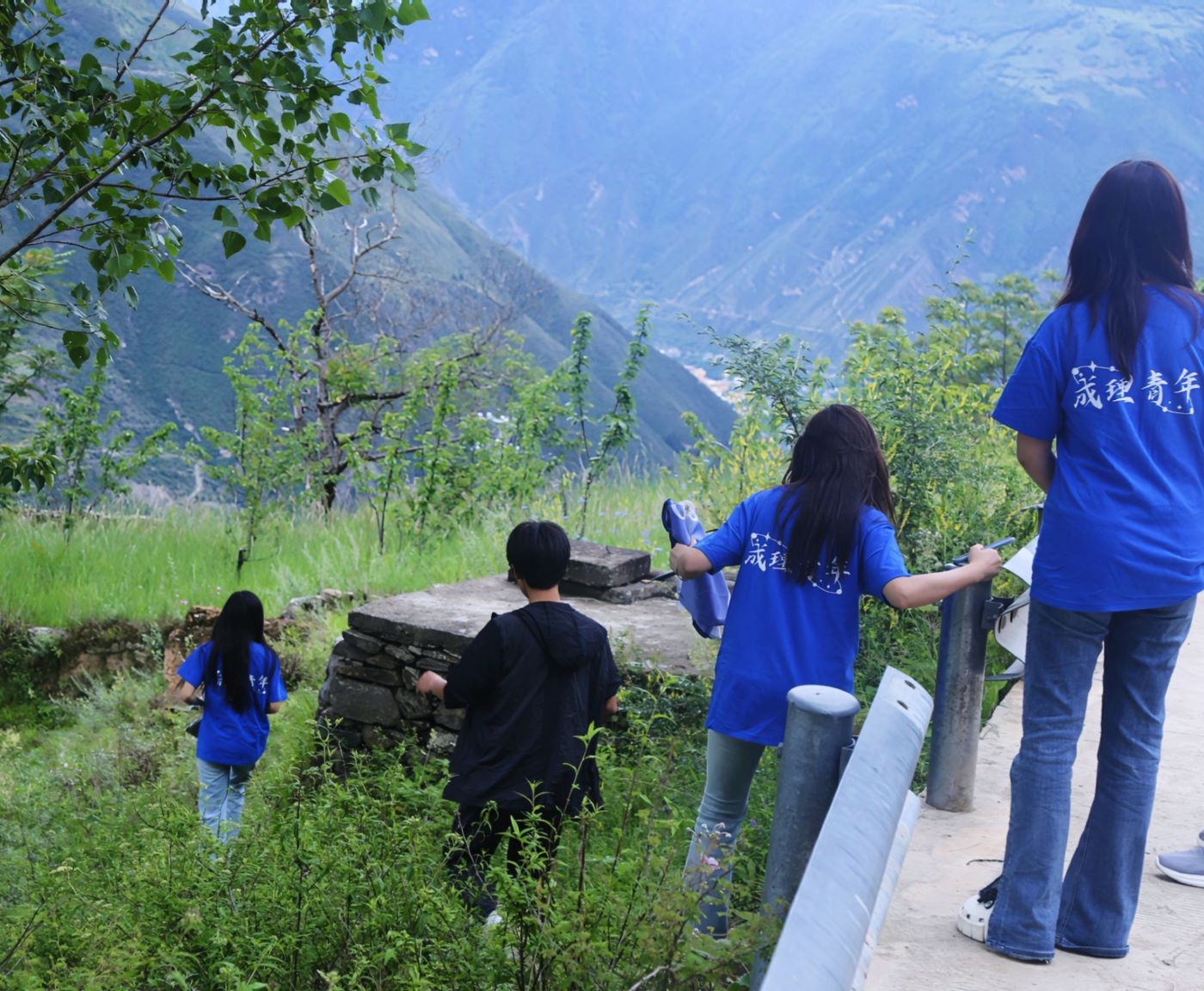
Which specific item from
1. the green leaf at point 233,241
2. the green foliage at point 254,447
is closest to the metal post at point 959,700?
the green leaf at point 233,241

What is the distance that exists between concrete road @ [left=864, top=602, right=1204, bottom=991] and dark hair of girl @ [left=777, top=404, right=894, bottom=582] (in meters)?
1.04

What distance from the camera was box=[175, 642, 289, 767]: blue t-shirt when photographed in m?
5.61

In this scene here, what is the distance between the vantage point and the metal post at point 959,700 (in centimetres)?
456

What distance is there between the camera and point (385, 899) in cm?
→ 358

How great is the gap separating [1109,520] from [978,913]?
115 centimetres

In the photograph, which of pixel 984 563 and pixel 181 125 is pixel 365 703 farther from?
pixel 984 563

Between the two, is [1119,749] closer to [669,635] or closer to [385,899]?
[385,899]

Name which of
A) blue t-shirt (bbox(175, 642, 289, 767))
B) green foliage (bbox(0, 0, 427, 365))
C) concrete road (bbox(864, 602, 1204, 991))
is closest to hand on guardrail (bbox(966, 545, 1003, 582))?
concrete road (bbox(864, 602, 1204, 991))

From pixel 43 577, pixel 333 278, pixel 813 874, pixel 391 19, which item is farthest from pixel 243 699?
pixel 333 278

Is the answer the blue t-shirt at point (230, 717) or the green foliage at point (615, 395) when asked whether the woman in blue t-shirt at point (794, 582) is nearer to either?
the blue t-shirt at point (230, 717)

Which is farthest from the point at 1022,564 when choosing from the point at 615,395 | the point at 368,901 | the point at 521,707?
the point at 615,395

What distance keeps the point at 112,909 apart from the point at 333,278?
272 ft

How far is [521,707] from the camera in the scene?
401 centimetres

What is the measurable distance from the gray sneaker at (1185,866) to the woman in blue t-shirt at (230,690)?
3652 mm
